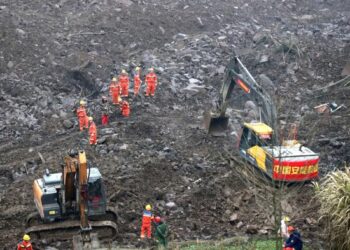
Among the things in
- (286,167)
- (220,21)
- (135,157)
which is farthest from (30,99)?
(220,21)

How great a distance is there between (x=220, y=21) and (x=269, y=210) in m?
22.4

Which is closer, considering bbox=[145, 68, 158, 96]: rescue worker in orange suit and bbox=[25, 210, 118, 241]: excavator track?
bbox=[25, 210, 118, 241]: excavator track

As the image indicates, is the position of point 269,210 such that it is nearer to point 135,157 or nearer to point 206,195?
point 206,195

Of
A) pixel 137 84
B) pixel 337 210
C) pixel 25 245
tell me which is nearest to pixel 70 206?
pixel 25 245

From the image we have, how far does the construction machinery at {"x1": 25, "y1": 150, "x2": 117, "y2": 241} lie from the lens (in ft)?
53.3

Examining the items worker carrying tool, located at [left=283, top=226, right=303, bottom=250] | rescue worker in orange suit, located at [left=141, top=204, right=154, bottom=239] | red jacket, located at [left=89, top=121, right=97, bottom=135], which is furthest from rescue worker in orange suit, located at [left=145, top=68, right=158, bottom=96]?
worker carrying tool, located at [left=283, top=226, right=303, bottom=250]

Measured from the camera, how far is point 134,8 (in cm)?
3638

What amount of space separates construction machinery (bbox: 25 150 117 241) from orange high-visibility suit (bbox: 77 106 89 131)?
6.74 metres

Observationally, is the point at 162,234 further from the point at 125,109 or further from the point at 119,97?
the point at 119,97

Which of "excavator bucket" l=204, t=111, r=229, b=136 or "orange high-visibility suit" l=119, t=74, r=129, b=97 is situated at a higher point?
"orange high-visibility suit" l=119, t=74, r=129, b=97

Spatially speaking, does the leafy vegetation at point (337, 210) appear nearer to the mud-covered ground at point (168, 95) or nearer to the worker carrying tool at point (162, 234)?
the mud-covered ground at point (168, 95)

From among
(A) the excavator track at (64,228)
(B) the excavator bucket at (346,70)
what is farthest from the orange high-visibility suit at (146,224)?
(B) the excavator bucket at (346,70)

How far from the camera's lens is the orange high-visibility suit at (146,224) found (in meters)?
16.8

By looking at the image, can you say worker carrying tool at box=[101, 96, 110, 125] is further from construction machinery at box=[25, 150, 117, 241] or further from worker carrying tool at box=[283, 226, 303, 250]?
worker carrying tool at box=[283, 226, 303, 250]
